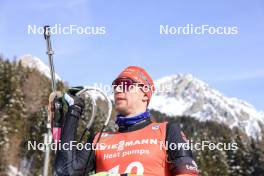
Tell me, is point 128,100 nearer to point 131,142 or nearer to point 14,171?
point 131,142

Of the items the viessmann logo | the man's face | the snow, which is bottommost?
the snow

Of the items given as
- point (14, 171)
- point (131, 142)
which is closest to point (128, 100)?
point (131, 142)

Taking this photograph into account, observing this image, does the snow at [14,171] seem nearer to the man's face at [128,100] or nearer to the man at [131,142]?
the man at [131,142]

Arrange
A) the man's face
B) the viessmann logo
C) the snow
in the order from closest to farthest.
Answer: the viessmann logo < the man's face < the snow

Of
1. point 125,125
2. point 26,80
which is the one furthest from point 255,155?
point 125,125

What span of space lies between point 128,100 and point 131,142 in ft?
1.64

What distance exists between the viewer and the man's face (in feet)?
18.6

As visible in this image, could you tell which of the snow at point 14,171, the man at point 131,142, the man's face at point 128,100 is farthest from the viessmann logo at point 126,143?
the snow at point 14,171

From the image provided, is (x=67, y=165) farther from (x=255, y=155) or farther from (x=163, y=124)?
(x=255, y=155)

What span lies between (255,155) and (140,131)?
77.9 metres

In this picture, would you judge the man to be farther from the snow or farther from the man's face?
the snow

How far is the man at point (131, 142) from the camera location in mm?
5242

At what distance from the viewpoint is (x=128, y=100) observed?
5664mm

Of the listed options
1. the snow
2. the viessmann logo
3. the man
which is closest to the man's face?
the man
